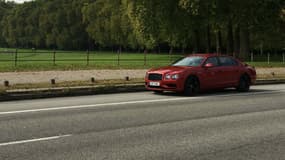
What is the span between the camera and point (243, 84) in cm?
1734

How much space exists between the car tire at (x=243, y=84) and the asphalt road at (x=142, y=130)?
3.80m

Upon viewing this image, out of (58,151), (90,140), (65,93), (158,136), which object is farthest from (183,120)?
(65,93)

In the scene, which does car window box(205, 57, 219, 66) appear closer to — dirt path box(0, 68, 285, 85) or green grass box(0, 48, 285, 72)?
dirt path box(0, 68, 285, 85)

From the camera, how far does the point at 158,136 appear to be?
8.02 meters

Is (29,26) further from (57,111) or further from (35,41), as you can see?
(57,111)

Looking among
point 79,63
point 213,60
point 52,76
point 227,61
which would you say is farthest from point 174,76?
point 79,63

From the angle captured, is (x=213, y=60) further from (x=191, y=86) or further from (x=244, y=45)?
(x=244, y=45)

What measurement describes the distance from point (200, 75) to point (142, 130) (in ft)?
24.4

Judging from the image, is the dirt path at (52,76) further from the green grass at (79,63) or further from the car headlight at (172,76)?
the car headlight at (172,76)

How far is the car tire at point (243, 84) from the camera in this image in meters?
17.3

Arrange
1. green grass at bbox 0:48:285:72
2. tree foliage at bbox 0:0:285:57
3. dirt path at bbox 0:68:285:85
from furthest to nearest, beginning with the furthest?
tree foliage at bbox 0:0:285:57 < green grass at bbox 0:48:285:72 < dirt path at bbox 0:68:285:85

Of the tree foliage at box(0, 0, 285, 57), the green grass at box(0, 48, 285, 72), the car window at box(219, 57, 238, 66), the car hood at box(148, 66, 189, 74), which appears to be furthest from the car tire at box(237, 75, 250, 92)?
the tree foliage at box(0, 0, 285, 57)

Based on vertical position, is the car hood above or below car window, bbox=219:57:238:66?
below

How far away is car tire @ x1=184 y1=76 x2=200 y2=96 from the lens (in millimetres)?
15266
